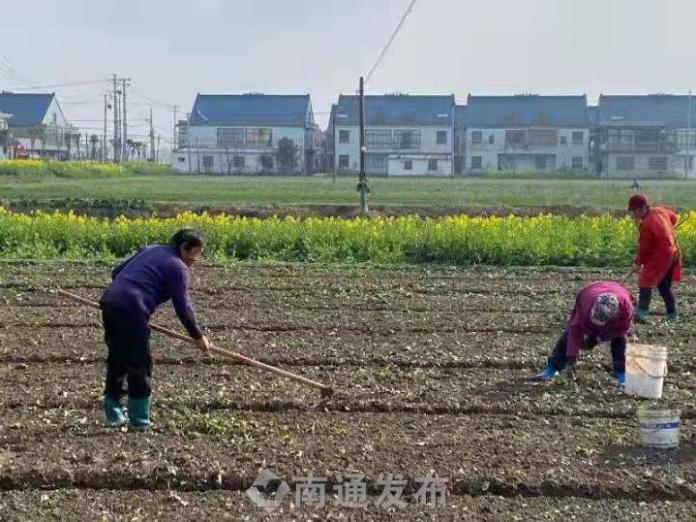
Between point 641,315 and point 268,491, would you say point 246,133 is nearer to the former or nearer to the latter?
point 641,315

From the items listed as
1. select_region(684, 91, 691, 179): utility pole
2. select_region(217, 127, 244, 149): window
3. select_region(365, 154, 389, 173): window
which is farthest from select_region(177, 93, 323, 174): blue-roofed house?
select_region(684, 91, 691, 179): utility pole

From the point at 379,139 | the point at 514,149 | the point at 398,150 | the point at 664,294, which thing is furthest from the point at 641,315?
the point at 514,149

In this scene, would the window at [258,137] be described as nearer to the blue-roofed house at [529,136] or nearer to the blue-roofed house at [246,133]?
the blue-roofed house at [246,133]

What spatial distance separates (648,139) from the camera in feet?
196

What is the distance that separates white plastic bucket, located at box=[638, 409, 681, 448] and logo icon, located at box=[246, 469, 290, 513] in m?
2.22

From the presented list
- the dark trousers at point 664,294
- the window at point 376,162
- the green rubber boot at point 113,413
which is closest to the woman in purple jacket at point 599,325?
the dark trousers at point 664,294

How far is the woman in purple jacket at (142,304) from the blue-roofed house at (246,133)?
5747 cm

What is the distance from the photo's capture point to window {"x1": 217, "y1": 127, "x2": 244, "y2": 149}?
2542 inches

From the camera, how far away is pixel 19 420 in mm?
6031

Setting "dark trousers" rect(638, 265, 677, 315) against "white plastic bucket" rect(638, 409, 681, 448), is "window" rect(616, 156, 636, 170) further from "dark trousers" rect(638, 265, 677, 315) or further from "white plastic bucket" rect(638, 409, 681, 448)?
"white plastic bucket" rect(638, 409, 681, 448)

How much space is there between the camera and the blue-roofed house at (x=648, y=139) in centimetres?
5956

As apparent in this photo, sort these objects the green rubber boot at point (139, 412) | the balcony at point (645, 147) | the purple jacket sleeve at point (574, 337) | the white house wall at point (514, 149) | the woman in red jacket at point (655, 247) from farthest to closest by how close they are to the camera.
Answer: the white house wall at point (514, 149) → the balcony at point (645, 147) → the woman in red jacket at point (655, 247) → the purple jacket sleeve at point (574, 337) → the green rubber boot at point (139, 412)

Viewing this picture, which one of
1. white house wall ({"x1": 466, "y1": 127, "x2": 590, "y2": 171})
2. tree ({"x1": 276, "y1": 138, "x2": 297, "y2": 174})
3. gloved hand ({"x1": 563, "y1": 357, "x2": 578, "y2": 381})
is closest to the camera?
gloved hand ({"x1": 563, "y1": 357, "x2": 578, "y2": 381})

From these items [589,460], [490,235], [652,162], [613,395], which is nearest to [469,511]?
[589,460]
